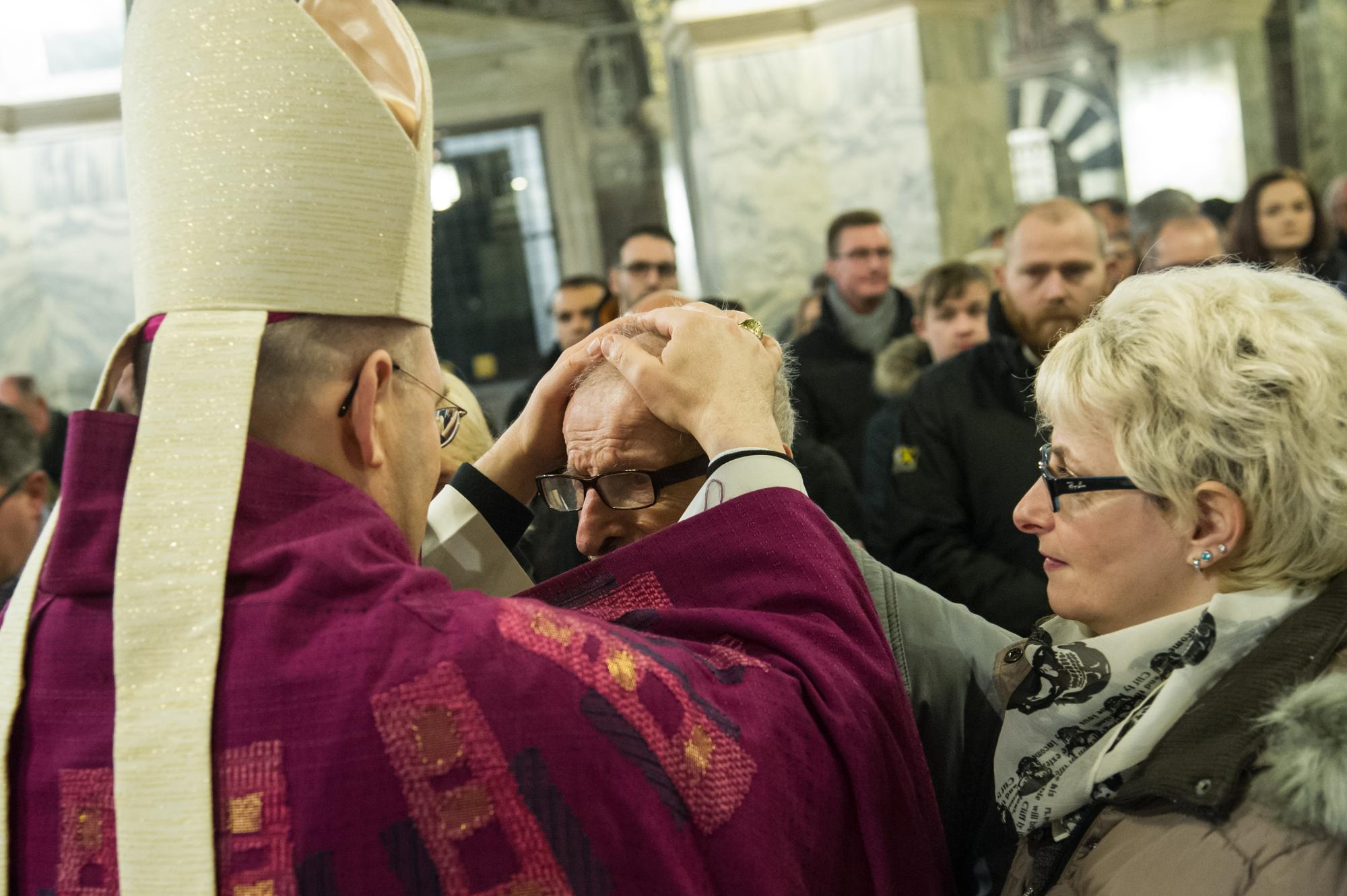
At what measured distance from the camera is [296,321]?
149 centimetres

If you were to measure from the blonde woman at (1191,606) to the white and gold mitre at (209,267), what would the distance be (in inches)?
39.6

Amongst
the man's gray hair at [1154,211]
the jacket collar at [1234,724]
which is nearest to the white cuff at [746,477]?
the jacket collar at [1234,724]

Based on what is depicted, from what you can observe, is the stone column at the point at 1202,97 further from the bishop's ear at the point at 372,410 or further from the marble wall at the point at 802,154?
the bishop's ear at the point at 372,410

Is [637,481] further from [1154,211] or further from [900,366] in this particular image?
[1154,211]

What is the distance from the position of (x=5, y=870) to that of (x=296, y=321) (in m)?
0.67

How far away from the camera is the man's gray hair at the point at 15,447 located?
356 centimetres

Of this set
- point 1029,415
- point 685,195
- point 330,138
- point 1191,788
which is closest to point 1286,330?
point 1191,788

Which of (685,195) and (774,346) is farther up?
(685,195)

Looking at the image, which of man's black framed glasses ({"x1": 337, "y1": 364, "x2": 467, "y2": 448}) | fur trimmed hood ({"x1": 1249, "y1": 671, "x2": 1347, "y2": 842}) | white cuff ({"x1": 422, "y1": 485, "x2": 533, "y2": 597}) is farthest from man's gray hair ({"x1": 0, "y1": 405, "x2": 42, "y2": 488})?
fur trimmed hood ({"x1": 1249, "y1": 671, "x2": 1347, "y2": 842})

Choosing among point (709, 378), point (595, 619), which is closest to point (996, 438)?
point (709, 378)

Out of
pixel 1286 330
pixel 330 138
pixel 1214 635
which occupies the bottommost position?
pixel 1214 635

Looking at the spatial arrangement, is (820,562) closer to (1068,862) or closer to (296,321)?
(1068,862)

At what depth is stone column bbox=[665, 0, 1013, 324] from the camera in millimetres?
7883

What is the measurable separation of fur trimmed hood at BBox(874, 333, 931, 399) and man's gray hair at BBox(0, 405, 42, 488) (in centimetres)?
299
